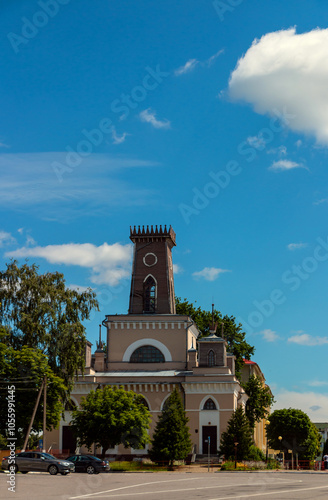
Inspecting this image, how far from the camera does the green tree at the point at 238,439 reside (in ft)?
173

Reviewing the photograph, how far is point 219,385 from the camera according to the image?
58.2 meters

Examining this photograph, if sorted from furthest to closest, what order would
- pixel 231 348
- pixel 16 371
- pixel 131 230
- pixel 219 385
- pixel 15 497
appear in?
pixel 231 348 → pixel 131 230 → pixel 219 385 → pixel 16 371 → pixel 15 497

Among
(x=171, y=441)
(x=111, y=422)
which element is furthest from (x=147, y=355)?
(x=111, y=422)

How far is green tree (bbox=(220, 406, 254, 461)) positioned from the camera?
52.6 m

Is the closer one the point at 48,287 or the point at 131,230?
the point at 48,287

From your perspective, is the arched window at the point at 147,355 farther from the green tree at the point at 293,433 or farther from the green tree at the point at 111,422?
the green tree at the point at 293,433

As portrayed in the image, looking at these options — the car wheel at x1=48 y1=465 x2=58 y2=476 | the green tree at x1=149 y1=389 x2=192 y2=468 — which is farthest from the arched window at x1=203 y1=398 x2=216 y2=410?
the car wheel at x1=48 y1=465 x2=58 y2=476

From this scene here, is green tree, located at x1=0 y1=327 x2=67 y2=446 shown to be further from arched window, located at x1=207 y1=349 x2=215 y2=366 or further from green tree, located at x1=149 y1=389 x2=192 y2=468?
arched window, located at x1=207 y1=349 x2=215 y2=366

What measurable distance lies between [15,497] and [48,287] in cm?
3013

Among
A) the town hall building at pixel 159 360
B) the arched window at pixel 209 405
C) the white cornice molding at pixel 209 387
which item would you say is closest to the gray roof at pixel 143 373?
Result: the town hall building at pixel 159 360

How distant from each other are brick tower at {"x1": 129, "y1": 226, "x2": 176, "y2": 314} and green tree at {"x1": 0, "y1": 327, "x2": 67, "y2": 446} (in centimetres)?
1737

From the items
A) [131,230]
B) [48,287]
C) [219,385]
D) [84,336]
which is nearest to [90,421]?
[84,336]

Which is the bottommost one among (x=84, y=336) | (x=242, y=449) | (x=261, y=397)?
(x=242, y=449)

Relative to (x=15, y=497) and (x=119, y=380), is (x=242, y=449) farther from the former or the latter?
(x=15, y=497)
